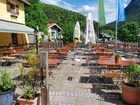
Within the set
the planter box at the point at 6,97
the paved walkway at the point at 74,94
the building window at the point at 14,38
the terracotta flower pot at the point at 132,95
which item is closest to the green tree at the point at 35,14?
the building window at the point at 14,38

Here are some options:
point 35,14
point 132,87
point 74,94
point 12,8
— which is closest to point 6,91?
point 74,94

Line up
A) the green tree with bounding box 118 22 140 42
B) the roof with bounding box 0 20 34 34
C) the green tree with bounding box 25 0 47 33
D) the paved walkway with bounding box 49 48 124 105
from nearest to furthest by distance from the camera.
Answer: the paved walkway with bounding box 49 48 124 105 → the roof with bounding box 0 20 34 34 → the green tree with bounding box 25 0 47 33 → the green tree with bounding box 118 22 140 42

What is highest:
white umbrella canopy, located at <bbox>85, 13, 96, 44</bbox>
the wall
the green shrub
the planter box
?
the wall

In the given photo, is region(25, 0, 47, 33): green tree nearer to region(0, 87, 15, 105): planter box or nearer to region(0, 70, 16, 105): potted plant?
region(0, 70, 16, 105): potted plant

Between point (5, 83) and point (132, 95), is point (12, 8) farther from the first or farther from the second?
point (132, 95)

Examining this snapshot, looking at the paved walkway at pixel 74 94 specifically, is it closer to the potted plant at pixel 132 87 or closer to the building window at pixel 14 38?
the potted plant at pixel 132 87

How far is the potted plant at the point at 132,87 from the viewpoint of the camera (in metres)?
6.83

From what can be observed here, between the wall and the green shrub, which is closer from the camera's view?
the green shrub

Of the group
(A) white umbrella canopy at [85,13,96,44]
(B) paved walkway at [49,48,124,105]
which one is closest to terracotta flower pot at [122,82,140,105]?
(B) paved walkway at [49,48,124,105]

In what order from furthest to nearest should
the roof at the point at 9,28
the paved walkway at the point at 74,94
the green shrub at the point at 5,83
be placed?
the roof at the point at 9,28
the paved walkway at the point at 74,94
the green shrub at the point at 5,83

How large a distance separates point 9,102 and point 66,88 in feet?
9.03

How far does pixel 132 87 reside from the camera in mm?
6824

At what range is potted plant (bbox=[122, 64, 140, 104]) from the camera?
683 centimetres

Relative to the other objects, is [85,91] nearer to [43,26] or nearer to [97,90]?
[97,90]
